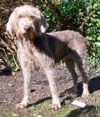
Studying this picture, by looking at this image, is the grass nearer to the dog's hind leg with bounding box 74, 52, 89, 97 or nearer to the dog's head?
the dog's hind leg with bounding box 74, 52, 89, 97

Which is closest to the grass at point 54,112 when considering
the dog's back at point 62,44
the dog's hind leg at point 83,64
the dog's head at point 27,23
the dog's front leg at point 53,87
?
the dog's front leg at point 53,87

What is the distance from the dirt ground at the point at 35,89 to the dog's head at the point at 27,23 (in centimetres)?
131

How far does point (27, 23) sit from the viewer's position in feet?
19.6

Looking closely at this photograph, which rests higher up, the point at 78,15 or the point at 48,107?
the point at 78,15

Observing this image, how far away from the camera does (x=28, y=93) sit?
22.7 ft

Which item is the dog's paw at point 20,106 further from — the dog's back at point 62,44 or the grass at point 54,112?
the dog's back at point 62,44

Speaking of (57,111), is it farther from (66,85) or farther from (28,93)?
(66,85)

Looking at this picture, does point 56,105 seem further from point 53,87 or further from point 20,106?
point 20,106

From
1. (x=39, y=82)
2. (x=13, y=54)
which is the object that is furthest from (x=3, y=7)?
(x=39, y=82)

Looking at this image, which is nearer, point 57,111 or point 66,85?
point 57,111

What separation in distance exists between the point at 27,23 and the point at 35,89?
79.1 inches

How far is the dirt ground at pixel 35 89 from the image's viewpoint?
6933 millimetres

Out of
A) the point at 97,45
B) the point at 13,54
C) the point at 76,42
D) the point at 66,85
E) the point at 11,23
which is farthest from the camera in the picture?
the point at 97,45

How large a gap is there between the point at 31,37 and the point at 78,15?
4.35 metres
